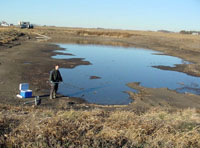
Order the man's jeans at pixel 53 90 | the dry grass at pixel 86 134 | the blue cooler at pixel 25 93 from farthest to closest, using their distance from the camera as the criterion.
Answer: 1. the man's jeans at pixel 53 90
2. the blue cooler at pixel 25 93
3. the dry grass at pixel 86 134

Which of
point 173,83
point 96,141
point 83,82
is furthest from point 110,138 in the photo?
point 173,83

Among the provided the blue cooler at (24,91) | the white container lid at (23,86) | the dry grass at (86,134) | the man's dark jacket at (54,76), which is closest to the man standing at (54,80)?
the man's dark jacket at (54,76)

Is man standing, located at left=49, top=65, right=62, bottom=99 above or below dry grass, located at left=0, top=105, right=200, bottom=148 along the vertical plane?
below

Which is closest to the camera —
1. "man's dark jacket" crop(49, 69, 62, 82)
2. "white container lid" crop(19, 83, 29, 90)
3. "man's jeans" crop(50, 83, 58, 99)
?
"white container lid" crop(19, 83, 29, 90)

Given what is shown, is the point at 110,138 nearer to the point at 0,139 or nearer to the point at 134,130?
the point at 134,130

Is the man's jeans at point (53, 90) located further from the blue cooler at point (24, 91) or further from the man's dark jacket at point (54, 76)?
the blue cooler at point (24, 91)

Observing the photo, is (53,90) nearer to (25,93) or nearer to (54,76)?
(54,76)

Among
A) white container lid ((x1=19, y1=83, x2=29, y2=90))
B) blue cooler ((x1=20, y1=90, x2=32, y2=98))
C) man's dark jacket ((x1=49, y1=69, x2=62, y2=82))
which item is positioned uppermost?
man's dark jacket ((x1=49, y1=69, x2=62, y2=82))

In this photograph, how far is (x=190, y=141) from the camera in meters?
5.56

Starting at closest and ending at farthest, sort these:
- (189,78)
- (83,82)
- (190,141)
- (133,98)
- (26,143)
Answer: (26,143), (190,141), (133,98), (83,82), (189,78)

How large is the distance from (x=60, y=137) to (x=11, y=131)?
1165mm

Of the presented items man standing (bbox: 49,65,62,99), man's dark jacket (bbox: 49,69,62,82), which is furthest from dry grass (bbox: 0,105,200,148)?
man's dark jacket (bbox: 49,69,62,82)

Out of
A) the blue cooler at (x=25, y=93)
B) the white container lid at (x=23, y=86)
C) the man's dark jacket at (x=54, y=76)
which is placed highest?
the man's dark jacket at (x=54, y=76)

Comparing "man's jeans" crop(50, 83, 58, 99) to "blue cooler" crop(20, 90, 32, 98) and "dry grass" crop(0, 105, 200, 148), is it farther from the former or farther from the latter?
"dry grass" crop(0, 105, 200, 148)
